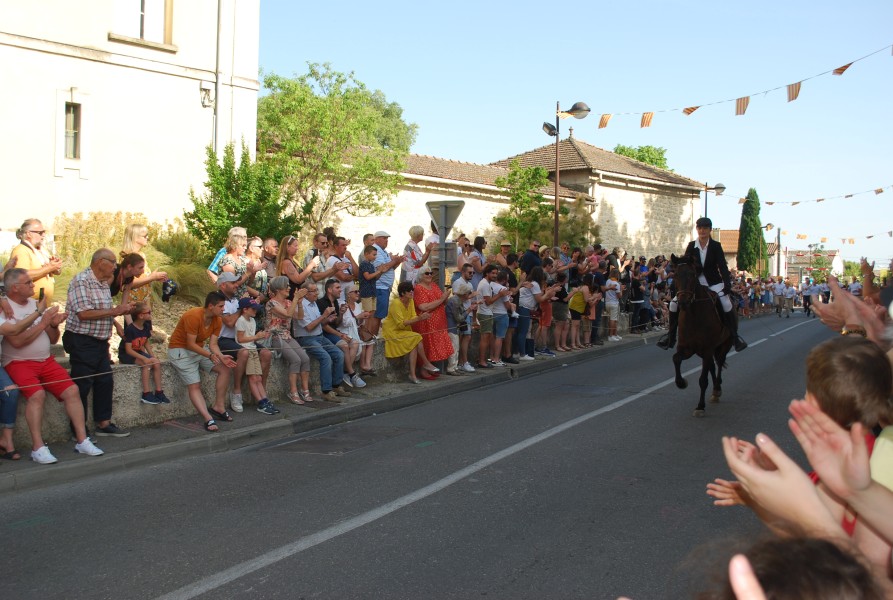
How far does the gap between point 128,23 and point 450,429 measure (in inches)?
663

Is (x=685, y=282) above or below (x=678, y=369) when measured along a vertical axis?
above

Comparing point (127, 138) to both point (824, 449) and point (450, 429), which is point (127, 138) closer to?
point (450, 429)

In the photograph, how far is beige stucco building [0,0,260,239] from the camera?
20.6 metres

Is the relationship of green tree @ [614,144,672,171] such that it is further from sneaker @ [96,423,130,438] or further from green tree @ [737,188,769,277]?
sneaker @ [96,423,130,438]

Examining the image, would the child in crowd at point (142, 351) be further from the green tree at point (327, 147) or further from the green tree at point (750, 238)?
the green tree at point (750, 238)

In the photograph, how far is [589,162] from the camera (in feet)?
146

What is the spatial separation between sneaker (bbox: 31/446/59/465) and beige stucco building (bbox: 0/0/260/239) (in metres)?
13.6

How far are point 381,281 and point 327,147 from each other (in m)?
12.7

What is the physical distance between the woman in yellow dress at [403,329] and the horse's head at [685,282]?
173 inches

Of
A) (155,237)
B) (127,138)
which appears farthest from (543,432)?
(127,138)

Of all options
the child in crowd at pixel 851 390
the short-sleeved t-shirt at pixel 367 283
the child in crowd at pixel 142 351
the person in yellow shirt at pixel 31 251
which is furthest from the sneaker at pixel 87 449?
the child in crowd at pixel 851 390

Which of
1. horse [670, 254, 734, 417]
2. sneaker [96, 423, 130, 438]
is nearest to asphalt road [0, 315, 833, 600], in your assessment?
sneaker [96, 423, 130, 438]

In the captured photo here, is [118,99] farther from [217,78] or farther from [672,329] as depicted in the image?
[672,329]

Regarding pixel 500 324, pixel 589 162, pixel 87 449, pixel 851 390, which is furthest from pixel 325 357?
pixel 589 162
